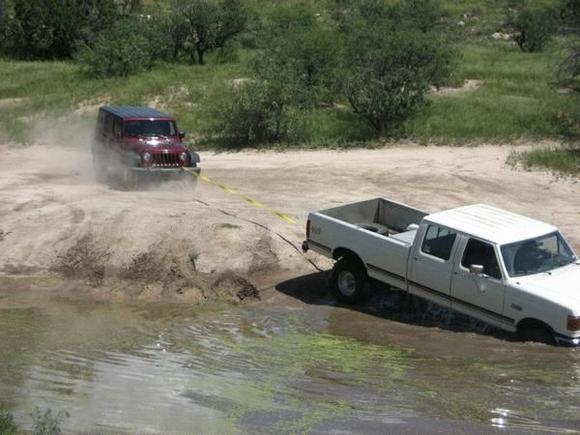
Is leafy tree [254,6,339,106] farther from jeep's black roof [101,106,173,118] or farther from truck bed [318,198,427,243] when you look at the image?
truck bed [318,198,427,243]

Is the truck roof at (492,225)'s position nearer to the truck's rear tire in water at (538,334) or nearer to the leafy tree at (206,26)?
the truck's rear tire in water at (538,334)

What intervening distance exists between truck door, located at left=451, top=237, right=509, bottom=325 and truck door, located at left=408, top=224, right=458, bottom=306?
0.49ft

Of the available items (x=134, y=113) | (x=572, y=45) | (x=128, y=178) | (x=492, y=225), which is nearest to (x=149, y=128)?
(x=134, y=113)

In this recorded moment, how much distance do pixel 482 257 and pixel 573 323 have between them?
1.60m

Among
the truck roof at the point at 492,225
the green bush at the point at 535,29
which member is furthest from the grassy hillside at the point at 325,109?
the truck roof at the point at 492,225

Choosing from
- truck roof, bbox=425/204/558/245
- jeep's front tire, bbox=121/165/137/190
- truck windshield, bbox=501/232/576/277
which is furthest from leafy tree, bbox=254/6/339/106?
truck windshield, bbox=501/232/576/277

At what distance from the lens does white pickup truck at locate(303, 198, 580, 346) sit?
39.5 feet

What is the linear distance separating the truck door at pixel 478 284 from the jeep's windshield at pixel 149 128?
10345 mm

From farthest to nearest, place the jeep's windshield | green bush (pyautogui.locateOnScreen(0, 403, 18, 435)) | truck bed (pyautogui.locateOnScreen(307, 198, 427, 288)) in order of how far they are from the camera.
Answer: the jeep's windshield → truck bed (pyautogui.locateOnScreen(307, 198, 427, 288)) → green bush (pyautogui.locateOnScreen(0, 403, 18, 435))

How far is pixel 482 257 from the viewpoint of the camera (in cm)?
1273

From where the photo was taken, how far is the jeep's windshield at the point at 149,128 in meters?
21.5

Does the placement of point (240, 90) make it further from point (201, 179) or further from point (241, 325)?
point (241, 325)

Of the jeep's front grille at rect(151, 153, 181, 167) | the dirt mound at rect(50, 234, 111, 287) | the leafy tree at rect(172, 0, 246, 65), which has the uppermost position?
the leafy tree at rect(172, 0, 246, 65)

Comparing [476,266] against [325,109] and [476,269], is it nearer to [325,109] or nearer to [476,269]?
[476,269]
